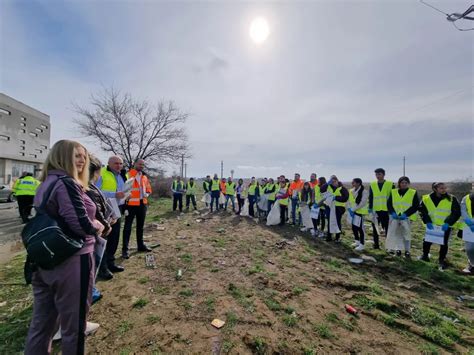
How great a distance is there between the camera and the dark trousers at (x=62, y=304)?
4.83ft

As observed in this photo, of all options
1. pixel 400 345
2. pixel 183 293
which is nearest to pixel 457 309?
pixel 400 345

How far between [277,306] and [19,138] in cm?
4829

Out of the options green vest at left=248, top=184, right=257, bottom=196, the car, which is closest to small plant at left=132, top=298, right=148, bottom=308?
green vest at left=248, top=184, right=257, bottom=196

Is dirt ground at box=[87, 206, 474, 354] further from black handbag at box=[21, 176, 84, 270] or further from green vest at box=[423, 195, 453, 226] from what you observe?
black handbag at box=[21, 176, 84, 270]

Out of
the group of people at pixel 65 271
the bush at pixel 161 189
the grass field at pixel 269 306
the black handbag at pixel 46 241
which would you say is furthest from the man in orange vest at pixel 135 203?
the bush at pixel 161 189

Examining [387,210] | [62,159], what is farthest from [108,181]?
[387,210]

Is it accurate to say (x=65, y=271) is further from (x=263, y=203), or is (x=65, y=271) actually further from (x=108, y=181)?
(x=263, y=203)

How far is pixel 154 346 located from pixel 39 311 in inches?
43.3

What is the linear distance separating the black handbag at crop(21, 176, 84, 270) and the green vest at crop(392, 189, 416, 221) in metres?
6.49

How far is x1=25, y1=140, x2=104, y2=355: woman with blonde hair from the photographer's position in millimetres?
1479

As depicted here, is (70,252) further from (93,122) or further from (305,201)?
(93,122)

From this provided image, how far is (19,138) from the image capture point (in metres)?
34.2

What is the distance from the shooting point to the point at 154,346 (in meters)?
2.10

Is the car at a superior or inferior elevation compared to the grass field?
superior
